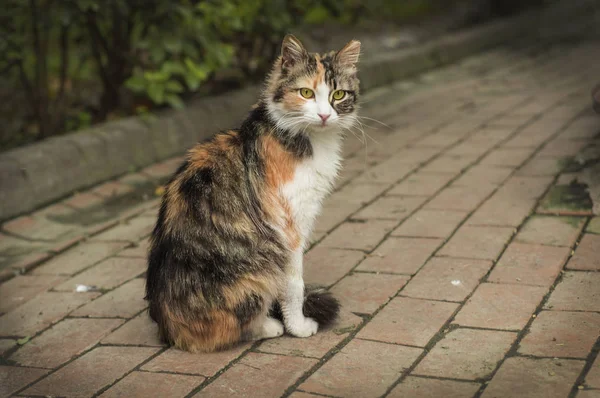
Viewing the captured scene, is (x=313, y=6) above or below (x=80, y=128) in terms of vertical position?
above

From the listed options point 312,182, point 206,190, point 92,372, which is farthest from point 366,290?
point 92,372

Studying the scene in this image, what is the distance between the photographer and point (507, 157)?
18.1 ft

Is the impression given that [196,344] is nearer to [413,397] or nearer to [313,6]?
[413,397]

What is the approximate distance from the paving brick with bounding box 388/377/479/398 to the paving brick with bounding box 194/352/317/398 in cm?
41

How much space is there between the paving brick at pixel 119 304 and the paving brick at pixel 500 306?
155 cm

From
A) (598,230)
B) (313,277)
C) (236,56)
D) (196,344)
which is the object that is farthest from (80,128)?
(598,230)

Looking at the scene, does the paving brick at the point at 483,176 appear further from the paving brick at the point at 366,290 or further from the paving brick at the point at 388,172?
the paving brick at the point at 366,290

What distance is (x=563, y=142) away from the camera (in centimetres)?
566

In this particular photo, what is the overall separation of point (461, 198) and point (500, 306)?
150 centimetres

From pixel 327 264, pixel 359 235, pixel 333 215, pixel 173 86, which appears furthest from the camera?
pixel 173 86

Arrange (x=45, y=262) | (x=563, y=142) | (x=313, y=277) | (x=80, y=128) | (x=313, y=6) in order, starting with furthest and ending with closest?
1. (x=313, y=6)
2. (x=80, y=128)
3. (x=563, y=142)
4. (x=45, y=262)
5. (x=313, y=277)

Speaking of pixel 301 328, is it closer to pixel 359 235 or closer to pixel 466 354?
pixel 466 354

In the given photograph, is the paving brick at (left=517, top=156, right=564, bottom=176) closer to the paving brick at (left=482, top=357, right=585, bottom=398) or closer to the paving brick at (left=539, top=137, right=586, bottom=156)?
the paving brick at (left=539, top=137, right=586, bottom=156)

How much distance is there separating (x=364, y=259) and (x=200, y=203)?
123cm
